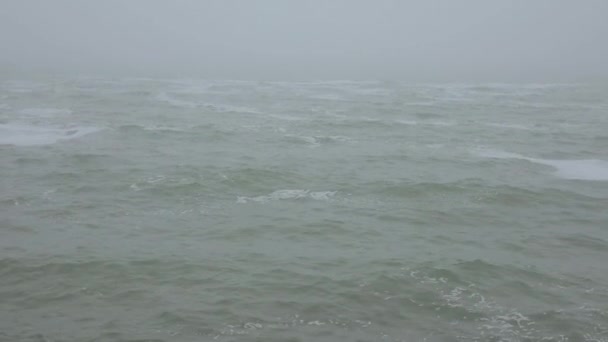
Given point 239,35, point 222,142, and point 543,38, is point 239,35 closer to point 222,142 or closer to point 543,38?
point 543,38

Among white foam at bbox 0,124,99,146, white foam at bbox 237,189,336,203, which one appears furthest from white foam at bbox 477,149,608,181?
white foam at bbox 0,124,99,146

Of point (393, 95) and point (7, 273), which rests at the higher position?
point (393, 95)

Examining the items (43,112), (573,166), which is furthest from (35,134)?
(573,166)

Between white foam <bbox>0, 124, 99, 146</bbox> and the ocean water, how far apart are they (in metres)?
0.15

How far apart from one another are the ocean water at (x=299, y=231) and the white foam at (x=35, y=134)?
0.15 metres

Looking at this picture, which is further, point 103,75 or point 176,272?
point 103,75

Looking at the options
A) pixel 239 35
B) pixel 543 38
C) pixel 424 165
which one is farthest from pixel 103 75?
pixel 543 38

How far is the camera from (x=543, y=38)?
561ft

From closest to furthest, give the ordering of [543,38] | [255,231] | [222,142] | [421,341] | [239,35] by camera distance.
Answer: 1. [421,341]
2. [255,231]
3. [222,142]
4. [543,38]
5. [239,35]

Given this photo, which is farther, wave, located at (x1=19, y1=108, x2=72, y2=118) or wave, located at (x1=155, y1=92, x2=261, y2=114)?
Result: wave, located at (x1=155, y1=92, x2=261, y2=114)

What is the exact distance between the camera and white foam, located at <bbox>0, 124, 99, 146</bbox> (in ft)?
92.6

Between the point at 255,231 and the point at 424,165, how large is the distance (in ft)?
35.4

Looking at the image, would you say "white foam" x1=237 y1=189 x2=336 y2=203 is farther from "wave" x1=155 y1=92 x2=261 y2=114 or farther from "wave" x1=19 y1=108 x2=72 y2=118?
"wave" x1=19 y1=108 x2=72 y2=118

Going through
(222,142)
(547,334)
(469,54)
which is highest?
(469,54)
